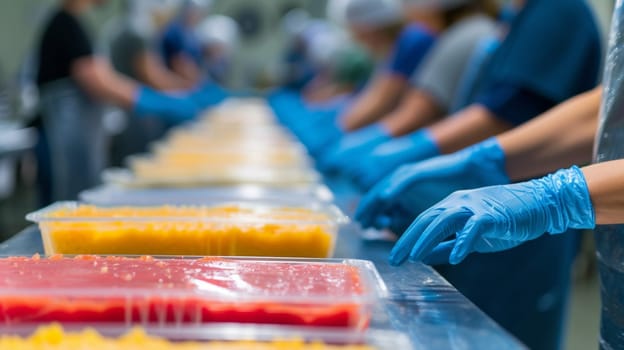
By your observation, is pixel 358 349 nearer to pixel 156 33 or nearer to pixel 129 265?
pixel 129 265

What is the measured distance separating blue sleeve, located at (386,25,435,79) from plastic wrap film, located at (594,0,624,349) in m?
1.64

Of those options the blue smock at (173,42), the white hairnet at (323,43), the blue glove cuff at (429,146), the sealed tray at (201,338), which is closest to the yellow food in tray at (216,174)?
the blue glove cuff at (429,146)

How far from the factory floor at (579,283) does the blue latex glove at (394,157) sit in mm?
1404

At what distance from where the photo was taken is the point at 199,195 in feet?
5.55

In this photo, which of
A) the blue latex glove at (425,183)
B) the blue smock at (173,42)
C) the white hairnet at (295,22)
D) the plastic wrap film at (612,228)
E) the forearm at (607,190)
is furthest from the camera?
the white hairnet at (295,22)

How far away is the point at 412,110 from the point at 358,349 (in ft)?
6.57

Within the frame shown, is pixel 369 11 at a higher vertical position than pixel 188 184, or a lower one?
higher

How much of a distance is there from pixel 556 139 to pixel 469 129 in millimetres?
412

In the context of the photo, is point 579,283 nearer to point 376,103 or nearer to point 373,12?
point 376,103

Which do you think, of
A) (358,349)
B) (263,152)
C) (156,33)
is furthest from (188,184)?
(156,33)

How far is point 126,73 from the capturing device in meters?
5.11

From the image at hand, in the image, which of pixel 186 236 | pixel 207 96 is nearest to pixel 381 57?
pixel 186 236

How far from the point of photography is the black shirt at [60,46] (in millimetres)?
3580

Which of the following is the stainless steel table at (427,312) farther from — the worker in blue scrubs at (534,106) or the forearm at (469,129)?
the forearm at (469,129)
